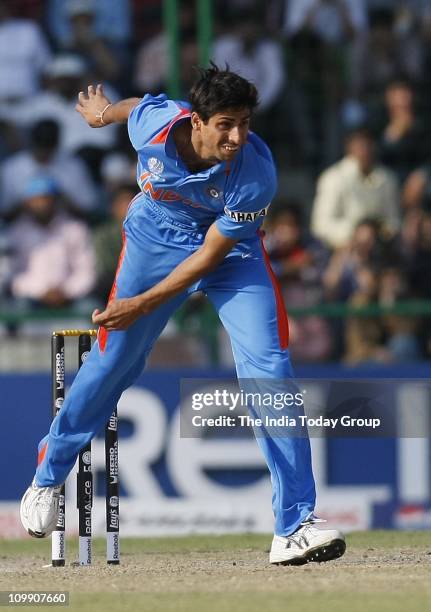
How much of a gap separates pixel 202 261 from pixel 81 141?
6.21 m

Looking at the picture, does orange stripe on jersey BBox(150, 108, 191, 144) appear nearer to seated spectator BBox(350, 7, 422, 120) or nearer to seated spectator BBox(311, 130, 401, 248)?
seated spectator BBox(311, 130, 401, 248)

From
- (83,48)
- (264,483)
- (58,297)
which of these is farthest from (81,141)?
(264,483)

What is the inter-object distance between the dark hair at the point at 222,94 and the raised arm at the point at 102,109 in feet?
2.18

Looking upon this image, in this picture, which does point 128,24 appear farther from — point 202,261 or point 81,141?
point 202,261

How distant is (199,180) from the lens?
19.7ft

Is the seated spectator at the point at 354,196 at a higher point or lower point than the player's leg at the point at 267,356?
higher

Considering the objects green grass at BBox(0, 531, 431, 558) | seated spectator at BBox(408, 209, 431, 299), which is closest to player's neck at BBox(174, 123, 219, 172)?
green grass at BBox(0, 531, 431, 558)

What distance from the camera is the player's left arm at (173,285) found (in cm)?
601

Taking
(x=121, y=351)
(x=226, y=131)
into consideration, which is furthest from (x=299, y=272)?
(x=226, y=131)

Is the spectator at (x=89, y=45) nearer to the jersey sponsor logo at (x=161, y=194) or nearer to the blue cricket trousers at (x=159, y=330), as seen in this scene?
→ the blue cricket trousers at (x=159, y=330)

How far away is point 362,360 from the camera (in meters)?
10.2

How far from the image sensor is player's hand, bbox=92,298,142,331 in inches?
241

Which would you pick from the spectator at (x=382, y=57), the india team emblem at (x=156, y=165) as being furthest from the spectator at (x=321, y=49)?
the india team emblem at (x=156, y=165)

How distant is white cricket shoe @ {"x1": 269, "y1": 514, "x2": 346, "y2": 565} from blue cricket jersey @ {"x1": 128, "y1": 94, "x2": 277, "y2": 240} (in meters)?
1.35
